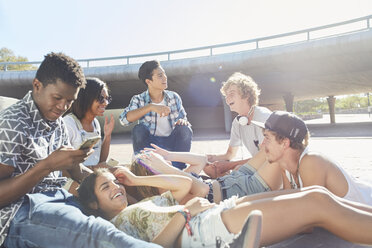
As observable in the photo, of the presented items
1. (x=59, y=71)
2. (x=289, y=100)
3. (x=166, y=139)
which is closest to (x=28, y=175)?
(x=59, y=71)

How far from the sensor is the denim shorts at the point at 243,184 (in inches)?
108

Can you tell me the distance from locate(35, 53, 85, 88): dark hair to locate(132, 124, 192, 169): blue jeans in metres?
2.10

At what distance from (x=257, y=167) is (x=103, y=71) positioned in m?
17.2

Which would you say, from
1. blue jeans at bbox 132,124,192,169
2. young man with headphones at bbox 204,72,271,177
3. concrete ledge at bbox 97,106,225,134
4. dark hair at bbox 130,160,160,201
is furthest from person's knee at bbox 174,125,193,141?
concrete ledge at bbox 97,106,225,134

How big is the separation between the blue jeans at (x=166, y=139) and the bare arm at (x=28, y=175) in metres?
2.37

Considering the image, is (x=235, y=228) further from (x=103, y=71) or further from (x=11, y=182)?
(x=103, y=71)

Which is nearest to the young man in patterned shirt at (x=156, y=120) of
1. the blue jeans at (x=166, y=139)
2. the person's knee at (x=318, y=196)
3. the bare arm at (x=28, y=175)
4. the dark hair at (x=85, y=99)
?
the blue jeans at (x=166, y=139)

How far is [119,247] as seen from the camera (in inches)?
61.9

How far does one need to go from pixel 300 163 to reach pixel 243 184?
71 centimetres

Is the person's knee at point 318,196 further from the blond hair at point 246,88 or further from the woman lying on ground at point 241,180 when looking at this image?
the blond hair at point 246,88

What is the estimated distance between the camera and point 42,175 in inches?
73.4

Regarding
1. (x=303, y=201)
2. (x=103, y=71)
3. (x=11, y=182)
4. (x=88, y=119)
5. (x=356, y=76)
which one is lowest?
(x=303, y=201)

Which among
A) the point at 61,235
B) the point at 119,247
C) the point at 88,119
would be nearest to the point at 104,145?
the point at 88,119

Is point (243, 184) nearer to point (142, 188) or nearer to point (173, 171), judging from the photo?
point (173, 171)
